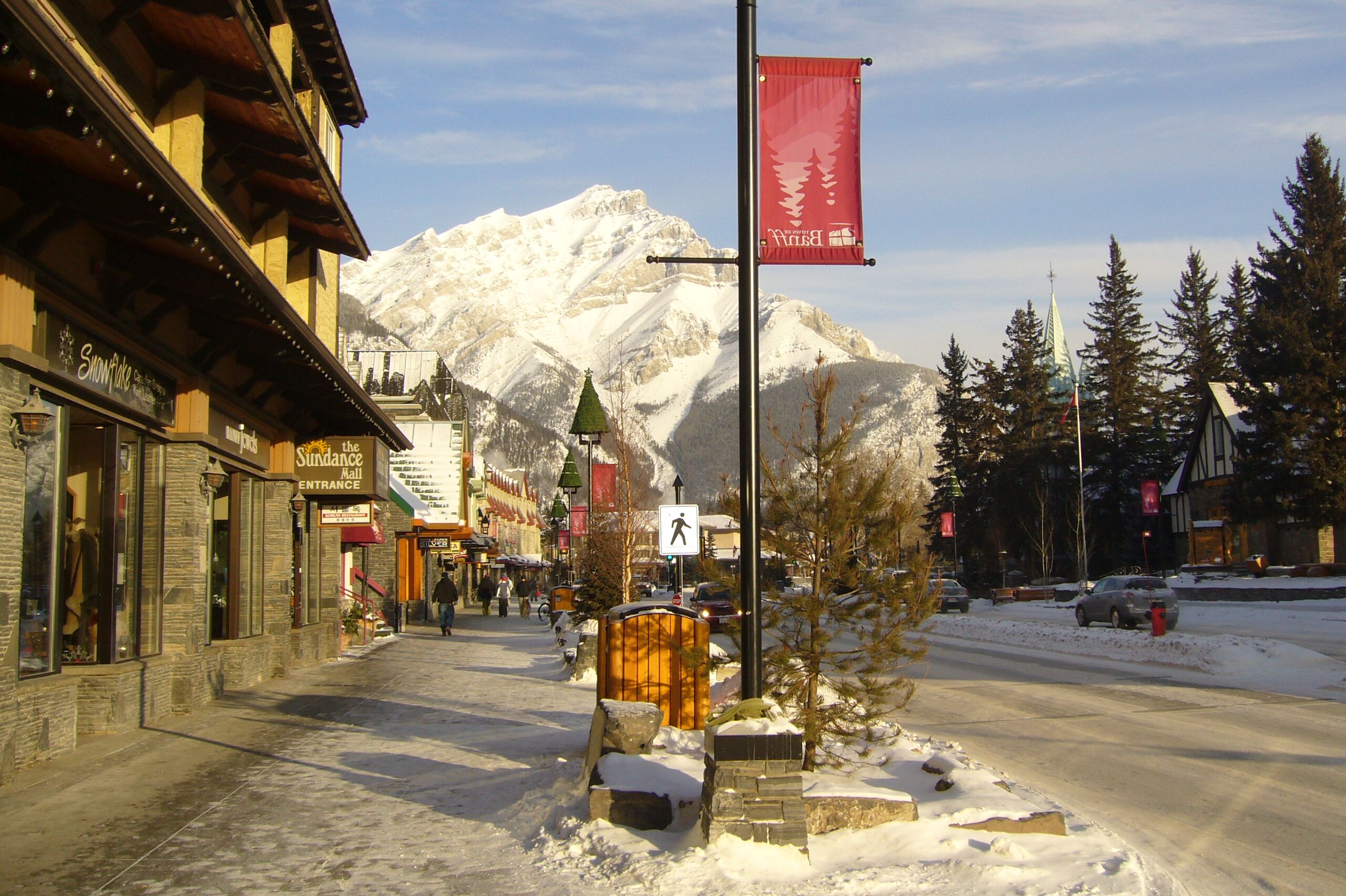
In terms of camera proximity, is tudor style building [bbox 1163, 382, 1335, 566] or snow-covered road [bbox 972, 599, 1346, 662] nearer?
snow-covered road [bbox 972, 599, 1346, 662]

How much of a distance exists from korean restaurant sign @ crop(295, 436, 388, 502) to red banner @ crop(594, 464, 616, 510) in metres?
11.4

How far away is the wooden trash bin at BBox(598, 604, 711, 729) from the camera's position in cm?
1146

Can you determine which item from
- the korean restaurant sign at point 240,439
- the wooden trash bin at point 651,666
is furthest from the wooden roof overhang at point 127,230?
the wooden trash bin at point 651,666

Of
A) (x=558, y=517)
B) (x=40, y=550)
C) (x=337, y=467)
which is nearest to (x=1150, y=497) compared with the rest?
(x=558, y=517)

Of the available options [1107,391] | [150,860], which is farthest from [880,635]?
[1107,391]

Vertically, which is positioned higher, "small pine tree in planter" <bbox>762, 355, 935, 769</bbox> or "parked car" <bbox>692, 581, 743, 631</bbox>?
"small pine tree in planter" <bbox>762, 355, 935, 769</bbox>

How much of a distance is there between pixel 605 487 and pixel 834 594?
23922 mm

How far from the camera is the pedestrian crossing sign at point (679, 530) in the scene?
1373 centimetres

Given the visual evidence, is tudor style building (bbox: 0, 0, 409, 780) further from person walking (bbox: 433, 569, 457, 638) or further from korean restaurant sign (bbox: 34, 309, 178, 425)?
person walking (bbox: 433, 569, 457, 638)

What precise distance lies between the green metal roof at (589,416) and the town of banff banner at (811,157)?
95.0 ft

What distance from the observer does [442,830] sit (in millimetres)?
7949

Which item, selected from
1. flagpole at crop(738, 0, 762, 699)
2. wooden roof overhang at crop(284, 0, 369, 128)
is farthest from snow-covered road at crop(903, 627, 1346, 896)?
wooden roof overhang at crop(284, 0, 369, 128)

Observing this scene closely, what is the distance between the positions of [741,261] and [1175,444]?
72717 millimetres

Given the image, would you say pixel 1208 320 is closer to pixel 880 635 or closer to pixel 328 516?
pixel 328 516
